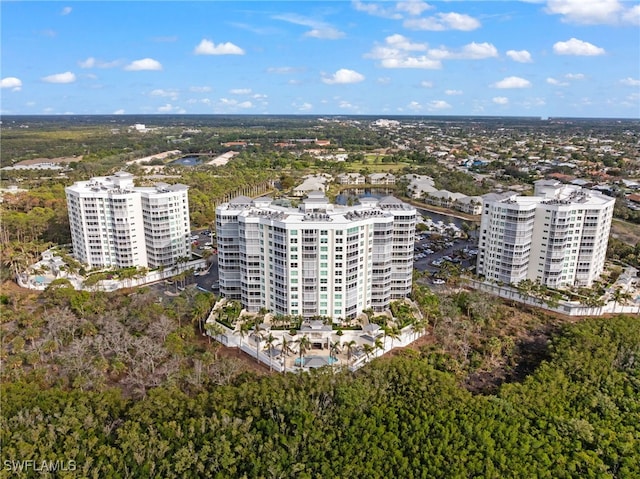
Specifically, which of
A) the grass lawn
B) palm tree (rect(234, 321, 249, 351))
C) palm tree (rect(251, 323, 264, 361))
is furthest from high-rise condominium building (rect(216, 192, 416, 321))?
the grass lawn

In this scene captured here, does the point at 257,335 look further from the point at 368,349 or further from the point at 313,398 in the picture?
the point at 313,398

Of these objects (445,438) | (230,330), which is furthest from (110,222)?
(445,438)

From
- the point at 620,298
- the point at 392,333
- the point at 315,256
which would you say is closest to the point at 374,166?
the point at 620,298

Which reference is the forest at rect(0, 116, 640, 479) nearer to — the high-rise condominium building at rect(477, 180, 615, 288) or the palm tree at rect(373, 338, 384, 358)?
the palm tree at rect(373, 338, 384, 358)

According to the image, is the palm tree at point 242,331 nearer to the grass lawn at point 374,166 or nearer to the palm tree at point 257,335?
the palm tree at point 257,335

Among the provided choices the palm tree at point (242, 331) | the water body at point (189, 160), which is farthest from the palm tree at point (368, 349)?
the water body at point (189, 160)

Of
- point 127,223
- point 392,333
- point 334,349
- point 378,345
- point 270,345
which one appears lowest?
point 334,349

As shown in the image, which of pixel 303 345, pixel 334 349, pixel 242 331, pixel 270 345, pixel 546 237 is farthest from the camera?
pixel 546 237
